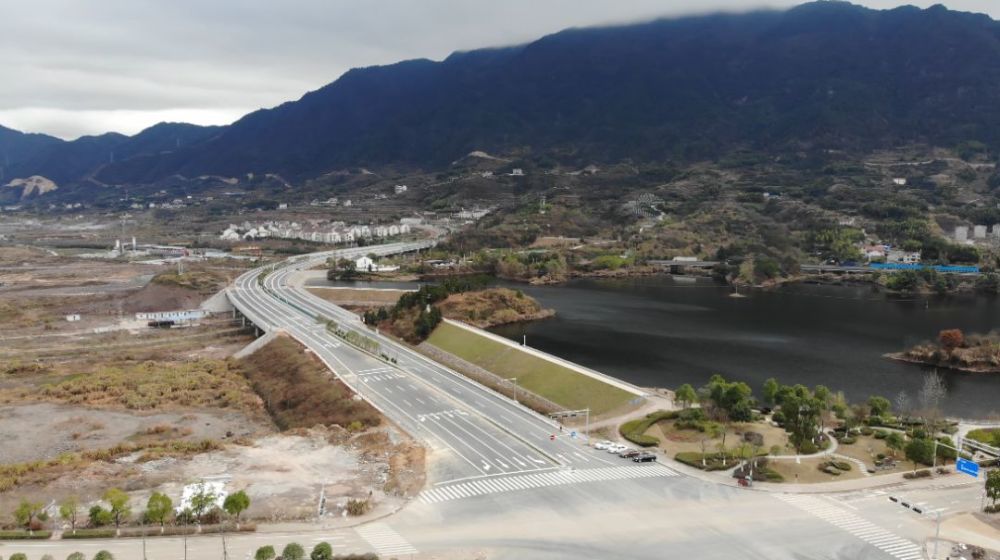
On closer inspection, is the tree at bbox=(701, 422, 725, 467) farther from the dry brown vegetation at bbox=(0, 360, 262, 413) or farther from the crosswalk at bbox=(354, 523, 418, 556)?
the dry brown vegetation at bbox=(0, 360, 262, 413)

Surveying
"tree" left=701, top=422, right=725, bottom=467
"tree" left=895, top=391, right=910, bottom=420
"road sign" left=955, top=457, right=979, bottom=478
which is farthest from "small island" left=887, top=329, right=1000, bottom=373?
"tree" left=701, top=422, right=725, bottom=467

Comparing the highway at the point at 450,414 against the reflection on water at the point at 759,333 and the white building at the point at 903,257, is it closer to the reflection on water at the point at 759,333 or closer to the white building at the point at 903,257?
the reflection on water at the point at 759,333

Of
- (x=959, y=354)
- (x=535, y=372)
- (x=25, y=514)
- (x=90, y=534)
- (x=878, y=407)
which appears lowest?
(x=959, y=354)

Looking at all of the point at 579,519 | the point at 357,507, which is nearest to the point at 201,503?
the point at 357,507

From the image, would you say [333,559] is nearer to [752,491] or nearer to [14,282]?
[752,491]

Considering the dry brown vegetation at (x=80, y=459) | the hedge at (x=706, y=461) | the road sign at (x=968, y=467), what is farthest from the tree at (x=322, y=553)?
the road sign at (x=968, y=467)

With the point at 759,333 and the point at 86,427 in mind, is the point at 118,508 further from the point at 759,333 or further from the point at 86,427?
the point at 759,333
